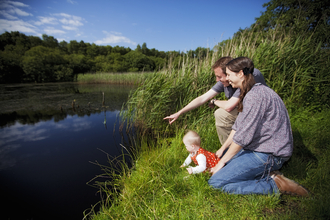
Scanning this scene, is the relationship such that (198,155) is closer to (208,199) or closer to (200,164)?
(200,164)

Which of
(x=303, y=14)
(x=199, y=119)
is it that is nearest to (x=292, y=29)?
(x=303, y=14)

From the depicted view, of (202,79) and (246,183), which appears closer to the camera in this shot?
(246,183)

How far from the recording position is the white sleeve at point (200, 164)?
5.67ft

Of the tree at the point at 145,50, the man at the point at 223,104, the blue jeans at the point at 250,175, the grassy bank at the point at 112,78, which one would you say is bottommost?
the blue jeans at the point at 250,175

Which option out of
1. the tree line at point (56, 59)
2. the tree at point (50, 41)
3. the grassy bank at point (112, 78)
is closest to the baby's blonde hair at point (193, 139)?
the tree line at point (56, 59)

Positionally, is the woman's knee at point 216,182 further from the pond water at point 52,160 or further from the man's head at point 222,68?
the pond water at point 52,160

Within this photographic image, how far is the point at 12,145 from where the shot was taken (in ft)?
13.4

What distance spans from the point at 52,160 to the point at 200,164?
334 cm

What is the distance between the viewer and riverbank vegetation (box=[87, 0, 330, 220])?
143 centimetres

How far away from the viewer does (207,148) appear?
2.53 metres

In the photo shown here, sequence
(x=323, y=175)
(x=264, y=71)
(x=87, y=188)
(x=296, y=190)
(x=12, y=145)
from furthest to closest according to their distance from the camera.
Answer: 1. (x=12, y=145)
2. (x=264, y=71)
3. (x=87, y=188)
4. (x=323, y=175)
5. (x=296, y=190)

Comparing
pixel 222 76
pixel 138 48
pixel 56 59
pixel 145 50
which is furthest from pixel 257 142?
pixel 138 48

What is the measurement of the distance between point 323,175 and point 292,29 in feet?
14.0

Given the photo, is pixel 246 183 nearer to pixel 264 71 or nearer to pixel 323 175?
pixel 323 175
